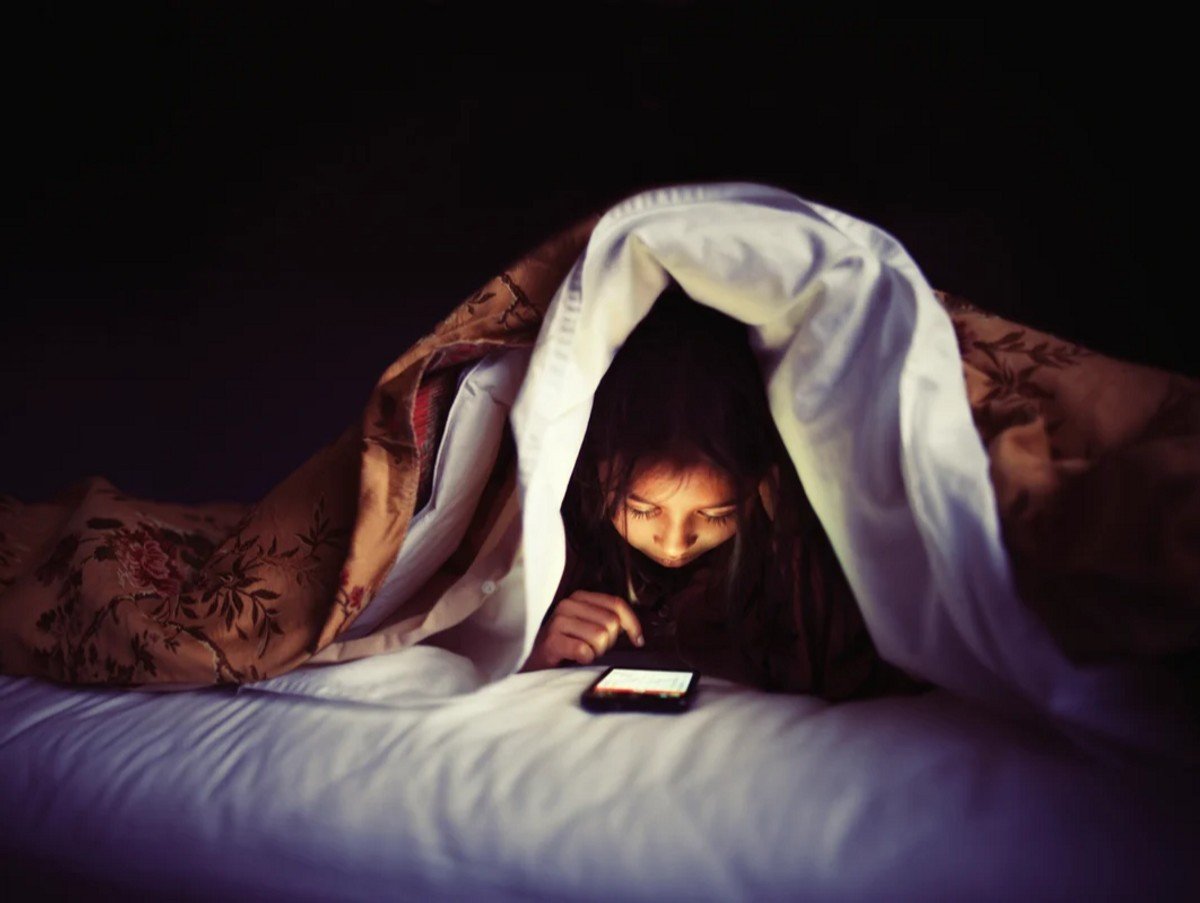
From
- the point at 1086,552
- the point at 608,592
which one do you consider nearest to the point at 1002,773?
the point at 1086,552

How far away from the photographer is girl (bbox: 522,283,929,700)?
25.2 inches

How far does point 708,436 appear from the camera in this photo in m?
0.68

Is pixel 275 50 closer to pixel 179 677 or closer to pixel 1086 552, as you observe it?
pixel 179 677

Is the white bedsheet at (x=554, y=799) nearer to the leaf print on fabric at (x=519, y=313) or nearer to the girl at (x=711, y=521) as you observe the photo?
the girl at (x=711, y=521)

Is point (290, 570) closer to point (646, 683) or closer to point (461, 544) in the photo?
point (461, 544)

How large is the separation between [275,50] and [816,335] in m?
1.14

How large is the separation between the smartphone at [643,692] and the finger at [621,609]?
0.07m

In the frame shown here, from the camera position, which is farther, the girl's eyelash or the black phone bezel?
the girl's eyelash

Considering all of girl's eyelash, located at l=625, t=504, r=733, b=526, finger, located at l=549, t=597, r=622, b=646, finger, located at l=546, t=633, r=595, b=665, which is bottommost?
finger, located at l=546, t=633, r=595, b=665

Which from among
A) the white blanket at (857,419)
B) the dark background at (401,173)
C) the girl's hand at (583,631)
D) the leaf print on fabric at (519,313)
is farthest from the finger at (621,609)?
the dark background at (401,173)

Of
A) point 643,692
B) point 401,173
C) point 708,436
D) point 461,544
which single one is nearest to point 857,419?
point 708,436

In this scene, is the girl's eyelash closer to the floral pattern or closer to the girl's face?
the girl's face

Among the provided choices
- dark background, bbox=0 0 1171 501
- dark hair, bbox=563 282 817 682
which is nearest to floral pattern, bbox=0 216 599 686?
dark hair, bbox=563 282 817 682

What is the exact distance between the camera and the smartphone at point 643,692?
0.59 m
